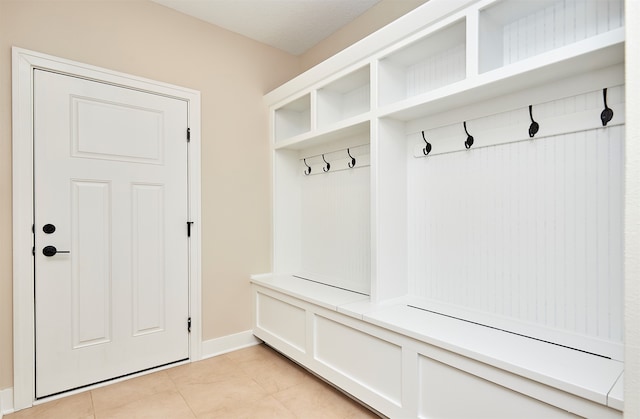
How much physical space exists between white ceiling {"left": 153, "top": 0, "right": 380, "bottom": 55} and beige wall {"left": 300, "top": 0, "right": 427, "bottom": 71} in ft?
0.15

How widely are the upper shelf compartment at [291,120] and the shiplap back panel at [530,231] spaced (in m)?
1.36

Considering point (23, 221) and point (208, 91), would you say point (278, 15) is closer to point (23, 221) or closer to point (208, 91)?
point (208, 91)

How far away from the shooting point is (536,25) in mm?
1606

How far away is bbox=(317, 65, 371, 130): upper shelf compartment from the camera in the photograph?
2471mm

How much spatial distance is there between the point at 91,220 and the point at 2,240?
0.44 metres

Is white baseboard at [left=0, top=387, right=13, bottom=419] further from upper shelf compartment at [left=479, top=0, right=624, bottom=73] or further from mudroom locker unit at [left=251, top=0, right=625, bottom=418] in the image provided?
upper shelf compartment at [left=479, top=0, right=624, bottom=73]

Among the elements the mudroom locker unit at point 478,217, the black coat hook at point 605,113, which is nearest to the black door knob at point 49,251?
the mudroom locker unit at point 478,217

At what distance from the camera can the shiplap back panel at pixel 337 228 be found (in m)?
2.49

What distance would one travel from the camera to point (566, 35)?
150 cm

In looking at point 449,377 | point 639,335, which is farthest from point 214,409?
point 639,335

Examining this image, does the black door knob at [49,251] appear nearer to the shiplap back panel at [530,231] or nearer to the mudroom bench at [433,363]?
the mudroom bench at [433,363]

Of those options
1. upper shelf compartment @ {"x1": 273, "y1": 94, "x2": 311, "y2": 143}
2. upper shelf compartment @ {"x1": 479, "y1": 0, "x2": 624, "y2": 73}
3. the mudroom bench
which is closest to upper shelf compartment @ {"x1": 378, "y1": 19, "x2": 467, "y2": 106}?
upper shelf compartment @ {"x1": 479, "y1": 0, "x2": 624, "y2": 73}

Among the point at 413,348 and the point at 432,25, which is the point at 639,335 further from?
the point at 432,25

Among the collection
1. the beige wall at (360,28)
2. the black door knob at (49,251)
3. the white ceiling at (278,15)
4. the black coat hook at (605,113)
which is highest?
the white ceiling at (278,15)
